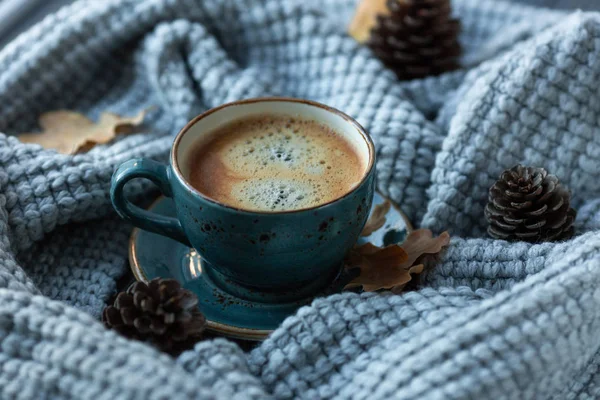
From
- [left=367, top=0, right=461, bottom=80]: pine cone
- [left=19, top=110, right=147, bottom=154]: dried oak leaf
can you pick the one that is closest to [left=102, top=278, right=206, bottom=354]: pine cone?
[left=19, top=110, right=147, bottom=154]: dried oak leaf

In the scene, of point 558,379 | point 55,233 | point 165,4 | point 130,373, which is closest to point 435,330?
point 558,379

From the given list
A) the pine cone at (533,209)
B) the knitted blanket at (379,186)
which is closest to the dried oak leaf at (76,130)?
the knitted blanket at (379,186)

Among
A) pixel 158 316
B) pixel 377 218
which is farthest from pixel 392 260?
pixel 158 316

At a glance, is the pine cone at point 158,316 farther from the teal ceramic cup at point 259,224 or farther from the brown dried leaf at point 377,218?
the brown dried leaf at point 377,218

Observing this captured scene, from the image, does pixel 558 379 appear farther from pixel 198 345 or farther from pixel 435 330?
pixel 198 345

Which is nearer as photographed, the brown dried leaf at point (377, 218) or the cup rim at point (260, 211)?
the cup rim at point (260, 211)

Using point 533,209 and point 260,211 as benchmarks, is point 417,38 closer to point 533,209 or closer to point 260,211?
point 533,209

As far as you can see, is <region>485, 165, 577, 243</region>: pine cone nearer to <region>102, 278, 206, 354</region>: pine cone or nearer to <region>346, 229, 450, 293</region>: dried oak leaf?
<region>346, 229, 450, 293</region>: dried oak leaf
